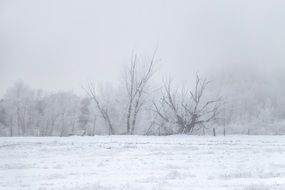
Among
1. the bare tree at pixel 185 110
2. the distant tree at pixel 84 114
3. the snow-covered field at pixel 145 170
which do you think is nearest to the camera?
the snow-covered field at pixel 145 170

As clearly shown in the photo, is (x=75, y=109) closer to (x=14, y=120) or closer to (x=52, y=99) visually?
(x=52, y=99)

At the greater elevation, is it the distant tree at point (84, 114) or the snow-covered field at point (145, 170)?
the distant tree at point (84, 114)

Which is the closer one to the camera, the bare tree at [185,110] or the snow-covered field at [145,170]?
the snow-covered field at [145,170]

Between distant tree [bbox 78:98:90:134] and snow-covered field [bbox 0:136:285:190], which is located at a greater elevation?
distant tree [bbox 78:98:90:134]

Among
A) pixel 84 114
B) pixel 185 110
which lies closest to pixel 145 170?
pixel 185 110

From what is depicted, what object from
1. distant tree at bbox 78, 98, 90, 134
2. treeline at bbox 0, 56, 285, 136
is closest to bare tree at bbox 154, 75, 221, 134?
treeline at bbox 0, 56, 285, 136

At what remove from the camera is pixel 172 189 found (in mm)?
11359

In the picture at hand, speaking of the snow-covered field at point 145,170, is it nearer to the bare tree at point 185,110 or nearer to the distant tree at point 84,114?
the bare tree at point 185,110

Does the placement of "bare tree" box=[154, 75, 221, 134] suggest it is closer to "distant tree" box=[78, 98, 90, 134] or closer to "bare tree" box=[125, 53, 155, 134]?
"bare tree" box=[125, 53, 155, 134]

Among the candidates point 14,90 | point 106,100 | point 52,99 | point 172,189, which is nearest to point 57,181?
point 172,189

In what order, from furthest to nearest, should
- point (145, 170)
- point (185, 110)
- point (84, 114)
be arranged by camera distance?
point (84, 114) → point (185, 110) → point (145, 170)

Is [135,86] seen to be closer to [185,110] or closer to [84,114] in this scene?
[185,110]

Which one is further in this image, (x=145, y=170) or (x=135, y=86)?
(x=135, y=86)

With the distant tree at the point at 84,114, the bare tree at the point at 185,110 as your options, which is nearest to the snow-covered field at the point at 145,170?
the bare tree at the point at 185,110
